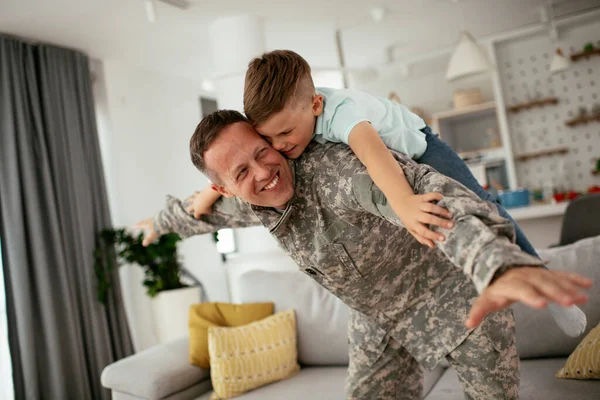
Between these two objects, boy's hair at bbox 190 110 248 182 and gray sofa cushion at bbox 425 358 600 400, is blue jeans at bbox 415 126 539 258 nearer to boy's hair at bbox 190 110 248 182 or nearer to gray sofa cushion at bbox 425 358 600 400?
boy's hair at bbox 190 110 248 182

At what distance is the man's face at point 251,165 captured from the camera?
1379 millimetres

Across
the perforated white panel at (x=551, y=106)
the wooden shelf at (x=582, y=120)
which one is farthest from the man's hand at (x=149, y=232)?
the wooden shelf at (x=582, y=120)

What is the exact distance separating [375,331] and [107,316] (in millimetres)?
3799

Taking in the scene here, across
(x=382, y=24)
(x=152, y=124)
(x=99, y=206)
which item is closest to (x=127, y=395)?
(x=99, y=206)

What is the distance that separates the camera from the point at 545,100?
6.81m

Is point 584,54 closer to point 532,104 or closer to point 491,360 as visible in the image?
point 532,104

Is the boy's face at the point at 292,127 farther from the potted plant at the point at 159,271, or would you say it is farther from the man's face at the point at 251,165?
the potted plant at the point at 159,271

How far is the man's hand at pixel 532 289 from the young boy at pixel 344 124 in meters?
0.27

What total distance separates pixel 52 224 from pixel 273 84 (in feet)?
12.1

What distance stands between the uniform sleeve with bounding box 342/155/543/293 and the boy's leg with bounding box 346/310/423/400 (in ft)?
2.11

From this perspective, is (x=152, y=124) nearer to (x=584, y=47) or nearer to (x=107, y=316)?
(x=107, y=316)

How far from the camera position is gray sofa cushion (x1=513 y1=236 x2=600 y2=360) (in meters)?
2.20

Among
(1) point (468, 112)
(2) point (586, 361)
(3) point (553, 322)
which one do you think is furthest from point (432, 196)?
(1) point (468, 112)

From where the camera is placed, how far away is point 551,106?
696cm
